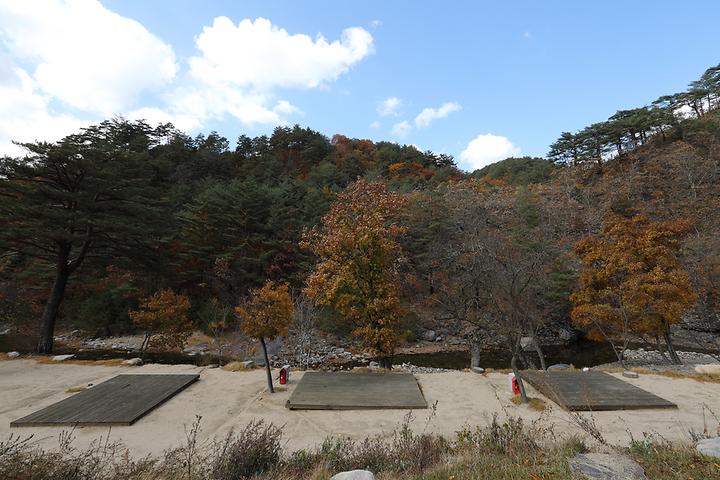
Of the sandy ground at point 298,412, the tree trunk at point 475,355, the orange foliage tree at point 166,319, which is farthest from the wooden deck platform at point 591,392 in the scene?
the orange foliage tree at point 166,319

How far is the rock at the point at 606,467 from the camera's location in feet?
11.5

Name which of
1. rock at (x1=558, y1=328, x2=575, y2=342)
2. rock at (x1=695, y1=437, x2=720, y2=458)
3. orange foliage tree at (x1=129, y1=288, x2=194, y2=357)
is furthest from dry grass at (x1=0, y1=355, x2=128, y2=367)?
rock at (x1=558, y1=328, x2=575, y2=342)

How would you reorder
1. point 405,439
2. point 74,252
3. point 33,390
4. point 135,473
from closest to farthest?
point 135,473 < point 405,439 < point 33,390 < point 74,252

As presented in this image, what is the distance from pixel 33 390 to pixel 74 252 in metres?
11.7

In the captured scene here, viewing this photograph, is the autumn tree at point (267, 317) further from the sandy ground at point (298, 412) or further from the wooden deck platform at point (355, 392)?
the sandy ground at point (298, 412)

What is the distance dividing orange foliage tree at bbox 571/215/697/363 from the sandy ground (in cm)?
394

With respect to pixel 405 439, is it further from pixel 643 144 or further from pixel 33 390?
pixel 643 144

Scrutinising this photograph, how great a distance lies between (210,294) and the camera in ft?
78.8

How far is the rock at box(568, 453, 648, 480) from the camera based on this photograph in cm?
351

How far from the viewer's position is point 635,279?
12.2 metres

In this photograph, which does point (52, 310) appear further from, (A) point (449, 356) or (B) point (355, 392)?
(A) point (449, 356)

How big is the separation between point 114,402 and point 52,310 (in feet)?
31.0

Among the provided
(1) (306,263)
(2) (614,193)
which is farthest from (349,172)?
(2) (614,193)

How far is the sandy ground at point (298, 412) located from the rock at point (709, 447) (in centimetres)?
121
